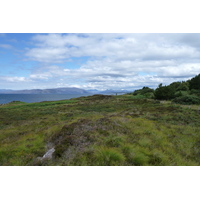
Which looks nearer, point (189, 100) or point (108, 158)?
point (108, 158)

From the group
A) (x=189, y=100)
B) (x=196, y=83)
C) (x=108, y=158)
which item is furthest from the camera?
(x=196, y=83)

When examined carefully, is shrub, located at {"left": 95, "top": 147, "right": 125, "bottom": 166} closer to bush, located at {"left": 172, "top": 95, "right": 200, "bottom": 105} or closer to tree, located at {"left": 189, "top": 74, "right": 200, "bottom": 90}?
bush, located at {"left": 172, "top": 95, "right": 200, "bottom": 105}

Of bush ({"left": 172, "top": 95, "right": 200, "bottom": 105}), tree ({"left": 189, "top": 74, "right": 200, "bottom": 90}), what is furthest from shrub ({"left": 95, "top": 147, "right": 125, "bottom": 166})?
tree ({"left": 189, "top": 74, "right": 200, "bottom": 90})

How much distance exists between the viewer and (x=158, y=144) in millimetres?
7590

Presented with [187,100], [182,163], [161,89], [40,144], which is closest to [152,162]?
[182,163]

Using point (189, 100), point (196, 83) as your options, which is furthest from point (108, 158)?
point (196, 83)

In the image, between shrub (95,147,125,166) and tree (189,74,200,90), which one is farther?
tree (189,74,200,90)

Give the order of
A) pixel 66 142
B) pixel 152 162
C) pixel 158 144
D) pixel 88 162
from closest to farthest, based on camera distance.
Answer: pixel 88 162
pixel 152 162
pixel 66 142
pixel 158 144

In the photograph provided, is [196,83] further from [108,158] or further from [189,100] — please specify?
[108,158]

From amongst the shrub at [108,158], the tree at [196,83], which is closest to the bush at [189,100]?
the tree at [196,83]

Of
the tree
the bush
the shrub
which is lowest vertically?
the shrub

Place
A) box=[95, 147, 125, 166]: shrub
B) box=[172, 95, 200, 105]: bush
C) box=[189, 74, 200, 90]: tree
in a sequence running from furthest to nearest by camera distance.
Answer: box=[189, 74, 200, 90]: tree → box=[172, 95, 200, 105]: bush → box=[95, 147, 125, 166]: shrub

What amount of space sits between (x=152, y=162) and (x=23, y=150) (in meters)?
6.95

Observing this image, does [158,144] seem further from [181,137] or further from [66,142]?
[66,142]
